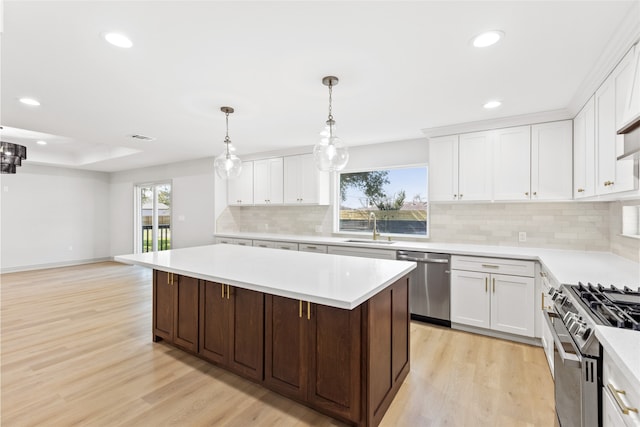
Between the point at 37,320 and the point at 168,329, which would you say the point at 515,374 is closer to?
the point at 168,329

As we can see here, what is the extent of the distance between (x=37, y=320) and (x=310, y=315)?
3.95 metres

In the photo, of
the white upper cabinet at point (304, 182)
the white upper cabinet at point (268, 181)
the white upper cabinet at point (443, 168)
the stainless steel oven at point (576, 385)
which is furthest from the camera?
the white upper cabinet at point (268, 181)

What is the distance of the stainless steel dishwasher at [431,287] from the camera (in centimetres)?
342

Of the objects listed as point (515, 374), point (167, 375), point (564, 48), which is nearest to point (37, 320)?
point (167, 375)

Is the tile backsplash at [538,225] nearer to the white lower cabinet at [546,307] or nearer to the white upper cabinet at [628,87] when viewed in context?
the white lower cabinet at [546,307]

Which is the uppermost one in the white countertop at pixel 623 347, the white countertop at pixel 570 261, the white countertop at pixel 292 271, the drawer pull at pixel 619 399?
the white countertop at pixel 570 261

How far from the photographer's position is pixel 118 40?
6.13 ft

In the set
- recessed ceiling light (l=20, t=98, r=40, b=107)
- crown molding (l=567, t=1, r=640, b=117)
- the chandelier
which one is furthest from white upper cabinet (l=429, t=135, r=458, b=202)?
the chandelier

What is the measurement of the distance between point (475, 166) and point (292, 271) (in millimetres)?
2664

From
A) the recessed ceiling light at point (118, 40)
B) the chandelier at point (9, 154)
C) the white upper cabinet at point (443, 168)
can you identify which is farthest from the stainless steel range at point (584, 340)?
the chandelier at point (9, 154)

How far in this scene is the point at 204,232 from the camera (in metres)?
5.94

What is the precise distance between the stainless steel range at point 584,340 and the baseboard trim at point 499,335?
5.25ft

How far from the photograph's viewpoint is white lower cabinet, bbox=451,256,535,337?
9.75ft

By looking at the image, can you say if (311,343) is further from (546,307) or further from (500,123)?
(500,123)
